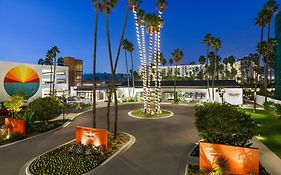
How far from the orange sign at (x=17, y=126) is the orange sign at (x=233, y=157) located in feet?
67.2

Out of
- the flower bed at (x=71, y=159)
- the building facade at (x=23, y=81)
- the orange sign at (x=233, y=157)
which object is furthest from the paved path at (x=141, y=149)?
the building facade at (x=23, y=81)

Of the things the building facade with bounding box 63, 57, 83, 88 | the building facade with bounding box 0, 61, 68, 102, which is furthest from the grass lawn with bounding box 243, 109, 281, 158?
the building facade with bounding box 63, 57, 83, 88

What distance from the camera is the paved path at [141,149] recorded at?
1547cm

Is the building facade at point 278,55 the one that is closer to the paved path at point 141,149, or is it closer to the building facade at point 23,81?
the paved path at point 141,149

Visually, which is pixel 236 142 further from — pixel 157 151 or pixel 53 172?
pixel 53 172

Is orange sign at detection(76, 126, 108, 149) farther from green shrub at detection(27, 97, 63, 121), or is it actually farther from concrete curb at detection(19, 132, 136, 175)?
green shrub at detection(27, 97, 63, 121)

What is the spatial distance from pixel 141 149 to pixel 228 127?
8409 mm

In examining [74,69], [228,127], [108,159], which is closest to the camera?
[228,127]

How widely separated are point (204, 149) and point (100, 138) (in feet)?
31.7

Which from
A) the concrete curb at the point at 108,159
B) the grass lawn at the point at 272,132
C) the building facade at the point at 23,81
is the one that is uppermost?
the building facade at the point at 23,81

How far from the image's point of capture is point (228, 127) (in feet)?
50.3

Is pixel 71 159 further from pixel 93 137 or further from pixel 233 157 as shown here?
pixel 233 157

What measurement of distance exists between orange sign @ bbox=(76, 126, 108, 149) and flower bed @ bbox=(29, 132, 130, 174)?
729mm

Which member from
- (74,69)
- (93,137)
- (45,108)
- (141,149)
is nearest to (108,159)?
(93,137)
